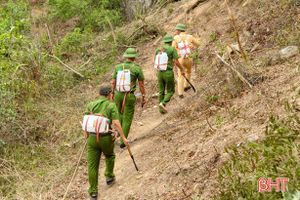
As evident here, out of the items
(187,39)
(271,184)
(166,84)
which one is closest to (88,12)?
(187,39)

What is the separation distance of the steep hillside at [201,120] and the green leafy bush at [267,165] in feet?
0.18

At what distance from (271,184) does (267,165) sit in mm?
382

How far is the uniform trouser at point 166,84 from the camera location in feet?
34.0

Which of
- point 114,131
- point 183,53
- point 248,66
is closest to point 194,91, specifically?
point 183,53

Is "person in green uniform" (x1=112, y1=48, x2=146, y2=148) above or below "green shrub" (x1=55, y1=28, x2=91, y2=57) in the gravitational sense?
below

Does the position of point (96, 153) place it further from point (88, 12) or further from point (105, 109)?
point (88, 12)

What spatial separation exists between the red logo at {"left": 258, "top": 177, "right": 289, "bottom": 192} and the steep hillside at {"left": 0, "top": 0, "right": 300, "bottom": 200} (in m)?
0.10

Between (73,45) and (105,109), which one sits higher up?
(73,45)

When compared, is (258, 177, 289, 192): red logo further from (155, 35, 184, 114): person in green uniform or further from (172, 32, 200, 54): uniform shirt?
(172, 32, 200, 54): uniform shirt

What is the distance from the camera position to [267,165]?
5457 millimetres

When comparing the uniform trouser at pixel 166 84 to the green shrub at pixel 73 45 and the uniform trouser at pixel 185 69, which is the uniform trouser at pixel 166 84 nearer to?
the uniform trouser at pixel 185 69

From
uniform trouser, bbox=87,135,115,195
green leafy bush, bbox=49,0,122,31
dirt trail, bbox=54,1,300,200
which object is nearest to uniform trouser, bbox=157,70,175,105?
dirt trail, bbox=54,1,300,200

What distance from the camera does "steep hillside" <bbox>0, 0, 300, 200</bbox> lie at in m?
7.14

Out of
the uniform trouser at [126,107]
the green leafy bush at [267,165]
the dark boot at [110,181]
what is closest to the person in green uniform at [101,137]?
the dark boot at [110,181]
